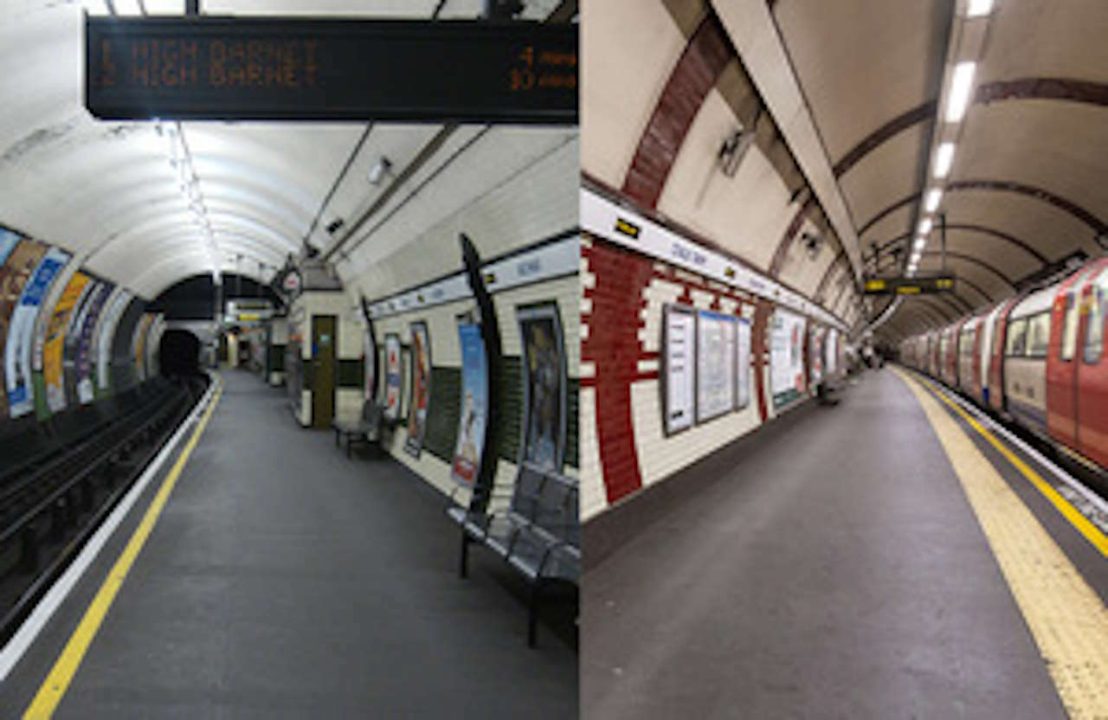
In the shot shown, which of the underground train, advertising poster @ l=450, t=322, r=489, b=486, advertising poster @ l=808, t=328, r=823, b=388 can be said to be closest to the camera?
the underground train

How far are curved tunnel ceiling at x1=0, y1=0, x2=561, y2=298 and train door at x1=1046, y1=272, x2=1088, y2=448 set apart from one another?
18.9 ft

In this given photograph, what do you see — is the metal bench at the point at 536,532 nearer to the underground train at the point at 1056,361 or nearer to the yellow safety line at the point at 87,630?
the yellow safety line at the point at 87,630

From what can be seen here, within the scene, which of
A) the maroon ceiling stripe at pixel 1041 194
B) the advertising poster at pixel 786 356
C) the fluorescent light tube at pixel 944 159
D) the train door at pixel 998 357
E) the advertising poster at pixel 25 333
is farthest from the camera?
the train door at pixel 998 357

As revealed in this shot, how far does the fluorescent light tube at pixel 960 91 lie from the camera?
295 inches

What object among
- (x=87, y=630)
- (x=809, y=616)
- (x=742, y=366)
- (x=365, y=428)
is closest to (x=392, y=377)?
(x=365, y=428)

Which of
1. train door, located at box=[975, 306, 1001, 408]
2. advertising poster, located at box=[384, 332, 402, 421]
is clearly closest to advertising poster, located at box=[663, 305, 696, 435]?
advertising poster, located at box=[384, 332, 402, 421]

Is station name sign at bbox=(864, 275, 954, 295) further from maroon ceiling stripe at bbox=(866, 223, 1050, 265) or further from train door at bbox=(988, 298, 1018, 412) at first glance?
train door at bbox=(988, 298, 1018, 412)

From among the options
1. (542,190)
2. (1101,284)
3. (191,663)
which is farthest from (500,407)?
(1101,284)

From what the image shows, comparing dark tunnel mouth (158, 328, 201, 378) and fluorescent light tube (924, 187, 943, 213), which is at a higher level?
fluorescent light tube (924, 187, 943, 213)

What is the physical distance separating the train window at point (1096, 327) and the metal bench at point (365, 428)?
8.58 m

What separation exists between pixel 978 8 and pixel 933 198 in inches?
291

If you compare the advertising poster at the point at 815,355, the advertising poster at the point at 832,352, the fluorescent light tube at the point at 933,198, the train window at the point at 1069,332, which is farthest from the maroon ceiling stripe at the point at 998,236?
the train window at the point at 1069,332

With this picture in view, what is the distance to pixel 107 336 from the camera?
20750 mm

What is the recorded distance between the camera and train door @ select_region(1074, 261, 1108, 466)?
691 centimetres
